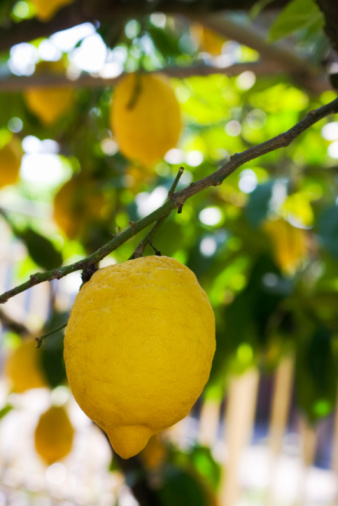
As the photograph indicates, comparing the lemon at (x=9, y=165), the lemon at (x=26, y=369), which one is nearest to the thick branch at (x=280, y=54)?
the lemon at (x=9, y=165)

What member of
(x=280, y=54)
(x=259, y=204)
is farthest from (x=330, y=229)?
(x=280, y=54)

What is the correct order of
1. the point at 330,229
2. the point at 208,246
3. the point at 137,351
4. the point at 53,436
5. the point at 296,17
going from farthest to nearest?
the point at 53,436 → the point at 208,246 → the point at 330,229 → the point at 296,17 → the point at 137,351

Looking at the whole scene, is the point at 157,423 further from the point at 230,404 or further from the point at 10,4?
the point at 230,404

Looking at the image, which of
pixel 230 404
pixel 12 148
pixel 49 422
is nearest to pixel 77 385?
pixel 49 422

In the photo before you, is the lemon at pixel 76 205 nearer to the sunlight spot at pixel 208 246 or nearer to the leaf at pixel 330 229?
the sunlight spot at pixel 208 246

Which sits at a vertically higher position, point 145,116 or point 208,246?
point 145,116

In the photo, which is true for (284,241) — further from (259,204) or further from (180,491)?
(180,491)
